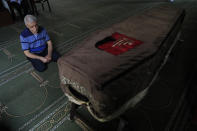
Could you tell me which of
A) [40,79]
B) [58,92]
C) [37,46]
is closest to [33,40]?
[37,46]

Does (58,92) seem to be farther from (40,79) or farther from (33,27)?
(33,27)

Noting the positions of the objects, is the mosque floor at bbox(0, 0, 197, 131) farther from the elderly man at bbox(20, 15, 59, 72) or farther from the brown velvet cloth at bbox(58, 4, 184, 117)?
the brown velvet cloth at bbox(58, 4, 184, 117)

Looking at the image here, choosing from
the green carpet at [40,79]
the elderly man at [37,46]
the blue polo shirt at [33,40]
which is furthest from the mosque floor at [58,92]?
the blue polo shirt at [33,40]

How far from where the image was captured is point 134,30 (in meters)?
1.47

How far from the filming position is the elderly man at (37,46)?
1.90 m

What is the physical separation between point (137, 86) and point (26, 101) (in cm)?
135

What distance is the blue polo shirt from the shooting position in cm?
190

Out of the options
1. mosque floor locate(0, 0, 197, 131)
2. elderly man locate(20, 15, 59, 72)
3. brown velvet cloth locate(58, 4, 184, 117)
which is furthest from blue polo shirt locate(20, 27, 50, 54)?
brown velvet cloth locate(58, 4, 184, 117)

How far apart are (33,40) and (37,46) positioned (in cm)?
13

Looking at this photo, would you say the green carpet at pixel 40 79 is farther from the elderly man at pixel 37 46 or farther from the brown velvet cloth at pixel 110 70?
the brown velvet cloth at pixel 110 70

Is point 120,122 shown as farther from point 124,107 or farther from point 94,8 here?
point 94,8

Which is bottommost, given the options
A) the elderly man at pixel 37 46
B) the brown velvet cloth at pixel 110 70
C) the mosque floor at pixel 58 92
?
the mosque floor at pixel 58 92

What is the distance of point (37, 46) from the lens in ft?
6.86

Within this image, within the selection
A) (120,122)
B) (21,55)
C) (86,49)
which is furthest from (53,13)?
(120,122)
